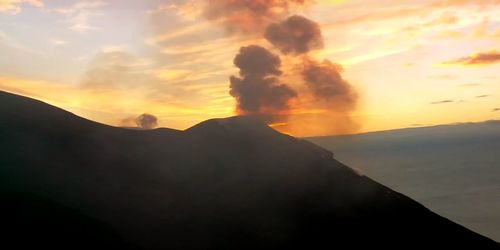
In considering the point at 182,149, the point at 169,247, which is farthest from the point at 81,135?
the point at 169,247

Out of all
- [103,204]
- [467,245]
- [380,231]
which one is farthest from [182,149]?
[467,245]

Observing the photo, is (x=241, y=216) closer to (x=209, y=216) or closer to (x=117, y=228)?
(x=209, y=216)

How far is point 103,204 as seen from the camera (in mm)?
132375

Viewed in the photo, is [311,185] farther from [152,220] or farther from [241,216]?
[152,220]

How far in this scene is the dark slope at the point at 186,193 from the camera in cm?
13088

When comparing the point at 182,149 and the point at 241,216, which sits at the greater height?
the point at 182,149

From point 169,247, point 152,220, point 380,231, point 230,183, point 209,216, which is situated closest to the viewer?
point 169,247

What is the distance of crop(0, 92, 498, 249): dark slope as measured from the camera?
429 ft

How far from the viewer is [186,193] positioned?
518 ft

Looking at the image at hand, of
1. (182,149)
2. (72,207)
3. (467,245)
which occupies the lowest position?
(467,245)

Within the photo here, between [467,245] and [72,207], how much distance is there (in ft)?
383

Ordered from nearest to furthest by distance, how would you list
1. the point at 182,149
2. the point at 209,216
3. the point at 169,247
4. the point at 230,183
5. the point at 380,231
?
the point at 169,247
the point at 209,216
the point at 380,231
the point at 230,183
the point at 182,149

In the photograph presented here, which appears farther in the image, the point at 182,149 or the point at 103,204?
the point at 182,149

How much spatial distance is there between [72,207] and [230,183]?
199 feet
